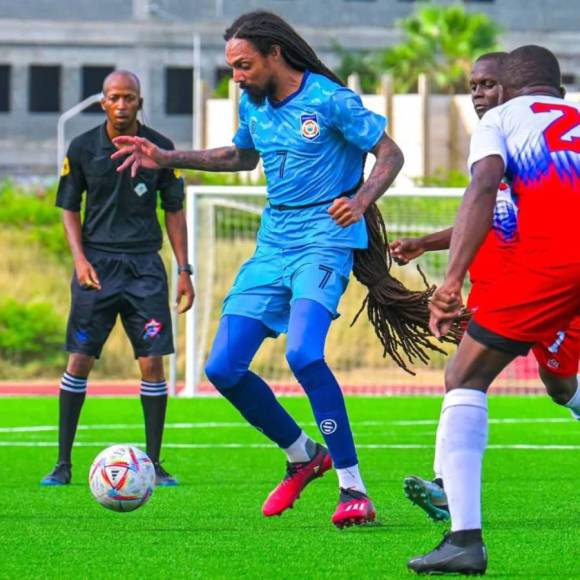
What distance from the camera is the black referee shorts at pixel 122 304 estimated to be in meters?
9.76

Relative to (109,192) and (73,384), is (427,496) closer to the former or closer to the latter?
(73,384)

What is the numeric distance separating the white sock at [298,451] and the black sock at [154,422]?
5.94 feet

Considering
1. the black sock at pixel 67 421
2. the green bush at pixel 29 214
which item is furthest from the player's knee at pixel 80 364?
the green bush at pixel 29 214

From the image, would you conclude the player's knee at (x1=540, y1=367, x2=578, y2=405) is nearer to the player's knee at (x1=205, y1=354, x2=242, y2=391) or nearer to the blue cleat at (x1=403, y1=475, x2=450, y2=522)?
the blue cleat at (x1=403, y1=475, x2=450, y2=522)

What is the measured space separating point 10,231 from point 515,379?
984cm

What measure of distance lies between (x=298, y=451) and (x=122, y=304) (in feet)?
7.02

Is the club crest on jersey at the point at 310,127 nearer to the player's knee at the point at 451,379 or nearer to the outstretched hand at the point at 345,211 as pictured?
the outstretched hand at the point at 345,211

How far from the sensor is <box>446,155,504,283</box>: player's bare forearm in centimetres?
584

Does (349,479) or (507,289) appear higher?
(507,289)

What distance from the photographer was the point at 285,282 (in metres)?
7.84

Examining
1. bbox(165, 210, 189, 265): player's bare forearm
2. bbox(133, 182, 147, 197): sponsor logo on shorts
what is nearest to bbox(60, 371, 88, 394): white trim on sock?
bbox(165, 210, 189, 265): player's bare forearm

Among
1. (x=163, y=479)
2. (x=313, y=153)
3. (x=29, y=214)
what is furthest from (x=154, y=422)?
(x=29, y=214)

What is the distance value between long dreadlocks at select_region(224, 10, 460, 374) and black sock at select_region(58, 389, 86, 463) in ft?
7.39

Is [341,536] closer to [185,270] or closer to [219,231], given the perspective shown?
[185,270]
